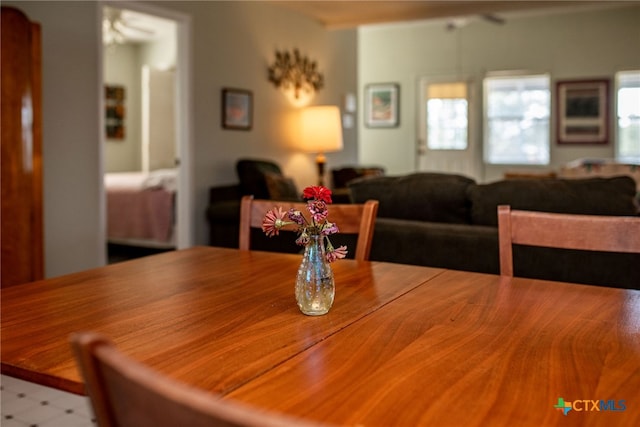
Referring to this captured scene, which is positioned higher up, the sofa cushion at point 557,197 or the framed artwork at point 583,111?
the framed artwork at point 583,111

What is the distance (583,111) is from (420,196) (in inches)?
243

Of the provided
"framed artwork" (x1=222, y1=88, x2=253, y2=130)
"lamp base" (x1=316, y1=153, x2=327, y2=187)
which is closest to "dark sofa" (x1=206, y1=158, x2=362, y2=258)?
"framed artwork" (x1=222, y1=88, x2=253, y2=130)

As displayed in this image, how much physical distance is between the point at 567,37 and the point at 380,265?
25.3ft

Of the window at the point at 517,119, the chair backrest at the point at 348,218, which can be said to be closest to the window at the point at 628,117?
the window at the point at 517,119

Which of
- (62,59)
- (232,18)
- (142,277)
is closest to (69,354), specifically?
(142,277)

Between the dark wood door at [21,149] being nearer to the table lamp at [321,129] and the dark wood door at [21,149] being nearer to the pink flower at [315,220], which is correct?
the pink flower at [315,220]

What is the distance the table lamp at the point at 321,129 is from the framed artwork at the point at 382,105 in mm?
3285

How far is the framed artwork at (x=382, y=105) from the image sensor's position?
31.6ft

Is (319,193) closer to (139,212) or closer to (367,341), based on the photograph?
(367,341)

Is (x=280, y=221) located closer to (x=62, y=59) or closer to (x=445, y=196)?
(x=445, y=196)

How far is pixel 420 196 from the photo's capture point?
3.16m

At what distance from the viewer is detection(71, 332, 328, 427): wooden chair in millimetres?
471

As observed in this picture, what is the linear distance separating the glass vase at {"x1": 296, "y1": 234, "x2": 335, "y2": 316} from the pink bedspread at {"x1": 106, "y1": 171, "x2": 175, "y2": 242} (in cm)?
458

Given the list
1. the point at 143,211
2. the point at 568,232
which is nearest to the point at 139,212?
the point at 143,211
